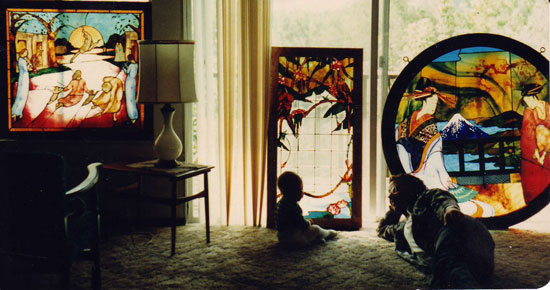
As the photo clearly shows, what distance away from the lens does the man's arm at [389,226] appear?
3.35 m

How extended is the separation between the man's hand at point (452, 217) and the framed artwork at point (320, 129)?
1058 millimetres

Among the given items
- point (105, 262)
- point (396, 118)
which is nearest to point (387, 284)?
point (396, 118)

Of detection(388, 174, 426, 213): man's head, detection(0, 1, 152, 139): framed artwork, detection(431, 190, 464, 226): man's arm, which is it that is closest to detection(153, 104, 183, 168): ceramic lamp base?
detection(0, 1, 152, 139): framed artwork

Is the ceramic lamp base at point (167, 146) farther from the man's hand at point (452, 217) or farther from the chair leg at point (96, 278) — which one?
the man's hand at point (452, 217)

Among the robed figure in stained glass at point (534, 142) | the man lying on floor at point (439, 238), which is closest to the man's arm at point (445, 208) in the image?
the man lying on floor at point (439, 238)

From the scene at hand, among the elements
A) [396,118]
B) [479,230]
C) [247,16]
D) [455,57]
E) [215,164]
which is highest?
[247,16]

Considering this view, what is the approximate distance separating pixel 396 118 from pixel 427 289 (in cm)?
133

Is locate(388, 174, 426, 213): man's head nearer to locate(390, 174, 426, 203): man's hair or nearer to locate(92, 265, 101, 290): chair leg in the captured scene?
locate(390, 174, 426, 203): man's hair

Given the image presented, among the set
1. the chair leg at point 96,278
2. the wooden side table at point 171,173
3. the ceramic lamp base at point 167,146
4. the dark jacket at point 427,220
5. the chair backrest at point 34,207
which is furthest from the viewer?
the ceramic lamp base at point 167,146

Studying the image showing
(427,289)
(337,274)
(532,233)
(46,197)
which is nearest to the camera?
(46,197)

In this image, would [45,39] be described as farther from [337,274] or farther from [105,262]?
[337,274]

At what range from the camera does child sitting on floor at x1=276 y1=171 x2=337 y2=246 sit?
321 cm

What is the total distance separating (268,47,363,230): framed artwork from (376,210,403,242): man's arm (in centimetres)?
24

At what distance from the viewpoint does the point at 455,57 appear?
11.6ft
